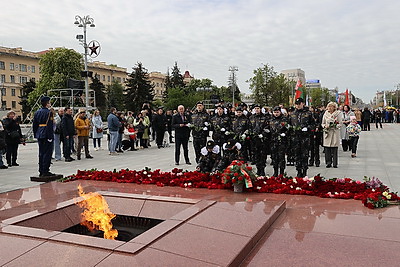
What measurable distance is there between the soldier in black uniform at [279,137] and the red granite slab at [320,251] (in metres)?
3.70

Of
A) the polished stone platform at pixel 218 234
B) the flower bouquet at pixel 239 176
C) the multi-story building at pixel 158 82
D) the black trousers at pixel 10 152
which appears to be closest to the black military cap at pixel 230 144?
the flower bouquet at pixel 239 176

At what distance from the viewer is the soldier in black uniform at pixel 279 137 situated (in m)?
7.96

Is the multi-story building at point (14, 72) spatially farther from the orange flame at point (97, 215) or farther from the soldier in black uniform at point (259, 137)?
the orange flame at point (97, 215)

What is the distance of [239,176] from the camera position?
618 cm

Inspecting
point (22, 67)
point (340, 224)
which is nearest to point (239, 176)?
point (340, 224)

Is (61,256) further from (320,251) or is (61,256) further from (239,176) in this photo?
(239,176)

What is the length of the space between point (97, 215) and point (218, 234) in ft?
6.82

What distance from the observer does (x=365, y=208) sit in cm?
542

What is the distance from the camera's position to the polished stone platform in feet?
11.3

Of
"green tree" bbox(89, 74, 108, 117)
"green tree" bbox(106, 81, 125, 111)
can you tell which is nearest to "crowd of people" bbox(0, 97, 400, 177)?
"green tree" bbox(89, 74, 108, 117)

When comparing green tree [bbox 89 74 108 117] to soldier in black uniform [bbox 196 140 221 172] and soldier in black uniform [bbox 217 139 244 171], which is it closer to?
soldier in black uniform [bbox 196 140 221 172]

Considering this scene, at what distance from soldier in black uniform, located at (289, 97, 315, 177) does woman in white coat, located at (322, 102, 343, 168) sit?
1.42 metres

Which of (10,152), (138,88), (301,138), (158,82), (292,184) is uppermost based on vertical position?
(158,82)

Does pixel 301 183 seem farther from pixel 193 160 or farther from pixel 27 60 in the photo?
pixel 27 60
